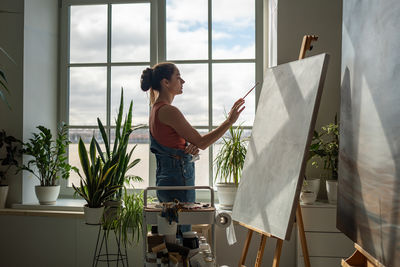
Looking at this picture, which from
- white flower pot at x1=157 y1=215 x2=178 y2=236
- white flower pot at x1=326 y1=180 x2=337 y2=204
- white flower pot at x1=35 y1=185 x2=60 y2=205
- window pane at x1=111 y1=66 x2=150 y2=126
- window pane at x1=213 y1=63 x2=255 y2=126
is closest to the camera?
white flower pot at x1=157 y1=215 x2=178 y2=236

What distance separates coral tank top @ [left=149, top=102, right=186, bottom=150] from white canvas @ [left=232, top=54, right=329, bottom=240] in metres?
0.48

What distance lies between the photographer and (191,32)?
363 cm

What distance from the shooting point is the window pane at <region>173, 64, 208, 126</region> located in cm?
361

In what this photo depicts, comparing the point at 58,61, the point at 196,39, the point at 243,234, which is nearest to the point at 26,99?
the point at 58,61

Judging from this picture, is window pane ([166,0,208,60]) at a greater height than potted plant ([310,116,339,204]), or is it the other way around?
window pane ([166,0,208,60])

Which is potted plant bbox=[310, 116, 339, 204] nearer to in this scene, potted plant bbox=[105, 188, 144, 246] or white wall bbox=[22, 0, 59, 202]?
potted plant bbox=[105, 188, 144, 246]

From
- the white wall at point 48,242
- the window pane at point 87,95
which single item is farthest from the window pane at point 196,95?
the white wall at point 48,242

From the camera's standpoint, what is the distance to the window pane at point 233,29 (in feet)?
11.8

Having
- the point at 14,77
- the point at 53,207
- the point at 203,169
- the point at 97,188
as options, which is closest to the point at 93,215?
the point at 97,188

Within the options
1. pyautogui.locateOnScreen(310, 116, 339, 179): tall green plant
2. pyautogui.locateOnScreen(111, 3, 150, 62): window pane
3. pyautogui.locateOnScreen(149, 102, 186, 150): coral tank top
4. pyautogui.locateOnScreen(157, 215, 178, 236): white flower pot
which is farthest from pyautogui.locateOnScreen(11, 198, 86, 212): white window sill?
pyautogui.locateOnScreen(310, 116, 339, 179): tall green plant

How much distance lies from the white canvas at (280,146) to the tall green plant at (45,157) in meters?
1.75

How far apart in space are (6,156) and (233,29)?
2.33m

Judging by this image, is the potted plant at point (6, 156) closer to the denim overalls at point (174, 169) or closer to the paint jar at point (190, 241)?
the denim overalls at point (174, 169)

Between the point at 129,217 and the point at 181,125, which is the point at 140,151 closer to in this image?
the point at 129,217
